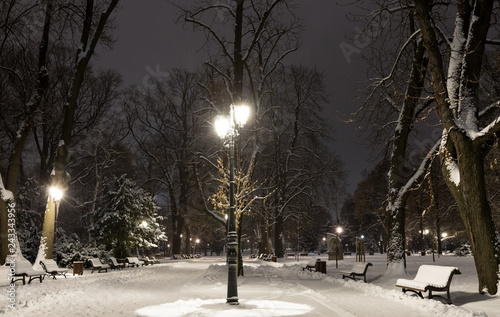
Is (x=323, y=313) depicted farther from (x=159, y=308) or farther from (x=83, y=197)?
(x=83, y=197)

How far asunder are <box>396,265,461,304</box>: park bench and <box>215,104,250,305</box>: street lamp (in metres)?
4.69

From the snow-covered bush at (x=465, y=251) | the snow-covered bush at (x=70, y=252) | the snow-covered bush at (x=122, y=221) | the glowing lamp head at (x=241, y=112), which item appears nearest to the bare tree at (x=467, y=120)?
the glowing lamp head at (x=241, y=112)

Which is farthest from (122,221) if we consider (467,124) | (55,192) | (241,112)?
(467,124)

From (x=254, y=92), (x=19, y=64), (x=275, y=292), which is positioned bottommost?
(x=275, y=292)

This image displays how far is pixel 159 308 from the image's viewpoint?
993 centimetres

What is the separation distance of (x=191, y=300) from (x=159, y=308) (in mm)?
1274

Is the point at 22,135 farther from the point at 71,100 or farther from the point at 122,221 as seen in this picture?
the point at 122,221

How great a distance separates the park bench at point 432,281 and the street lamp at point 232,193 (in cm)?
469

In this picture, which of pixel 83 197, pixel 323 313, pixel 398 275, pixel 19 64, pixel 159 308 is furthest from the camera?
pixel 83 197

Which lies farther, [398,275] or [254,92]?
[254,92]

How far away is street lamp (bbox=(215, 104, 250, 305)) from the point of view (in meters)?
10.5

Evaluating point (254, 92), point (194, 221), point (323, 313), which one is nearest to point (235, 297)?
point (323, 313)

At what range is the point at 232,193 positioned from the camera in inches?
450

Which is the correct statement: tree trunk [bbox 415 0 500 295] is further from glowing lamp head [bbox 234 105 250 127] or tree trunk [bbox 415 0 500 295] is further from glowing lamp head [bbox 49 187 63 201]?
glowing lamp head [bbox 49 187 63 201]
